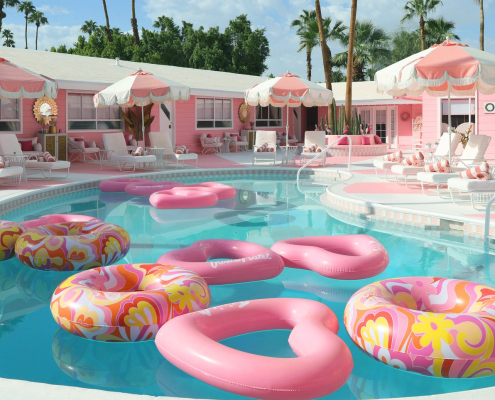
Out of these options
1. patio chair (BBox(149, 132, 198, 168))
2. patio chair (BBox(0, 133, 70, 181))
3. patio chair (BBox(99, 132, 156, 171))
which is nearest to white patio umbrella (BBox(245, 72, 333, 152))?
patio chair (BBox(149, 132, 198, 168))

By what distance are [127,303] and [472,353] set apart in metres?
2.26

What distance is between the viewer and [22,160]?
11.8 m

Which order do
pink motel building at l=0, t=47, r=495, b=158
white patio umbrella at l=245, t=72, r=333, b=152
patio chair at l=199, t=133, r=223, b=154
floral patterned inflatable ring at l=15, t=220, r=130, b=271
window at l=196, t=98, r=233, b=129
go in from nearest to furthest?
floral patterned inflatable ring at l=15, t=220, r=130, b=271 → white patio umbrella at l=245, t=72, r=333, b=152 → pink motel building at l=0, t=47, r=495, b=158 → patio chair at l=199, t=133, r=223, b=154 → window at l=196, t=98, r=233, b=129

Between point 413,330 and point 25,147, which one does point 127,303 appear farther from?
point 25,147

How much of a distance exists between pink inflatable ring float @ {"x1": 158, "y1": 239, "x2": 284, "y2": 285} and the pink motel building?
11090mm

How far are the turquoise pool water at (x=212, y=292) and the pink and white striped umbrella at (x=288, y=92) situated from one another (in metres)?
4.60

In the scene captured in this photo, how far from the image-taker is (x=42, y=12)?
5569cm

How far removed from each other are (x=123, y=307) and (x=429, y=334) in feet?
6.65

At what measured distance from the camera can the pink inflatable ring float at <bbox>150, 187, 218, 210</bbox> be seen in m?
9.75

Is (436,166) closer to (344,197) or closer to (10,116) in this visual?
(344,197)

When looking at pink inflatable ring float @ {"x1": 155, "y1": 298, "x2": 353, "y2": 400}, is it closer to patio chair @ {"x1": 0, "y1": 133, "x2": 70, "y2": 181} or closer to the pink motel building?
patio chair @ {"x1": 0, "y1": 133, "x2": 70, "y2": 181}

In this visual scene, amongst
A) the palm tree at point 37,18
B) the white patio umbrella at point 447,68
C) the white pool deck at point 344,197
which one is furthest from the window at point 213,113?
the palm tree at point 37,18

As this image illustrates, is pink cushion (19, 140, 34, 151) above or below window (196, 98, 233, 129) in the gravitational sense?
below

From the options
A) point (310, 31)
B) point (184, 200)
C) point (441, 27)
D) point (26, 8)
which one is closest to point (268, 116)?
point (310, 31)
